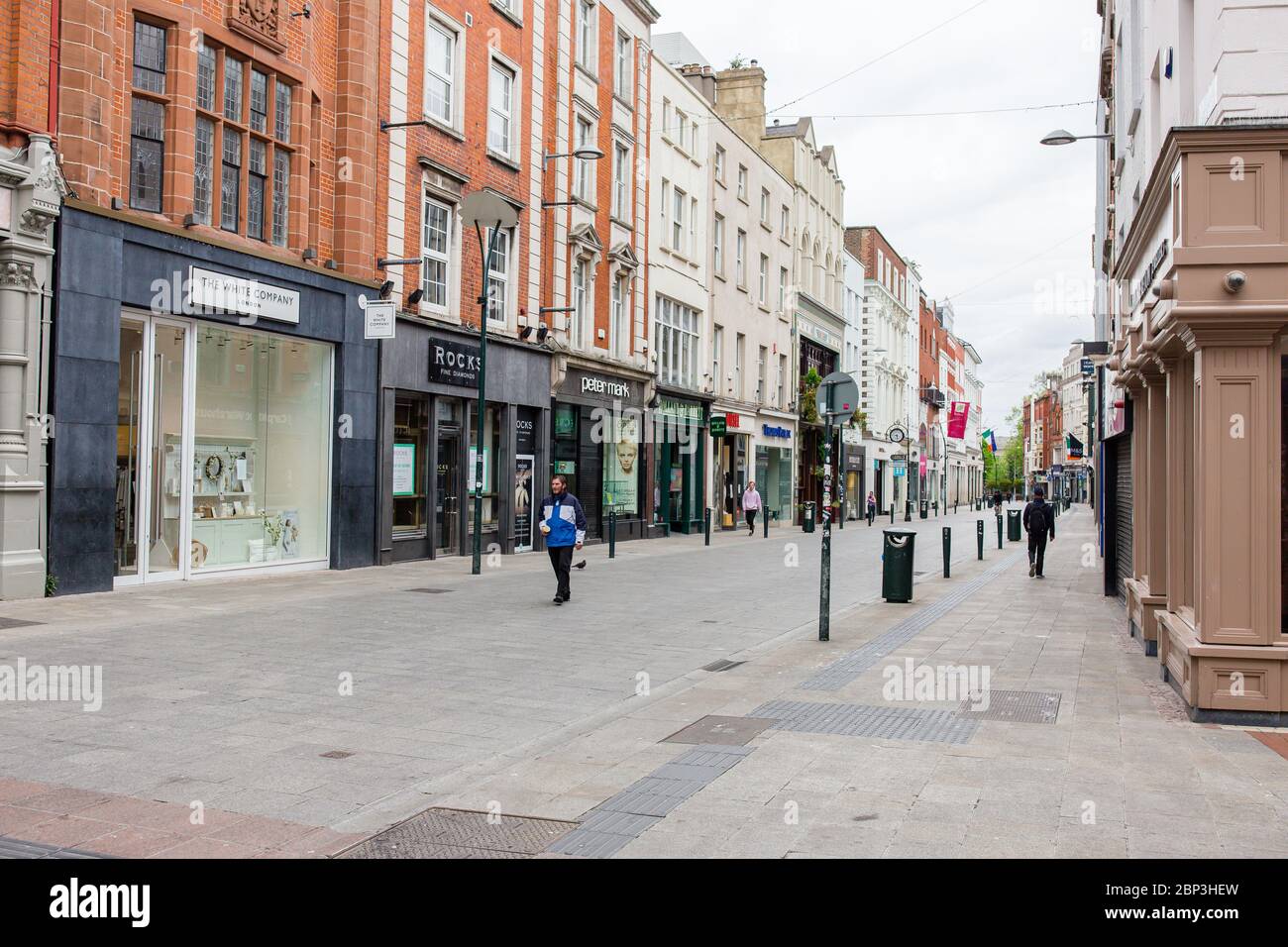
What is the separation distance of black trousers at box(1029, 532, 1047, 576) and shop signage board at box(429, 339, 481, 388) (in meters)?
11.7

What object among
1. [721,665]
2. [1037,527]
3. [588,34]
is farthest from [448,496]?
[588,34]

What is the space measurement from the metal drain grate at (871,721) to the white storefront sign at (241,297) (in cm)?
1120

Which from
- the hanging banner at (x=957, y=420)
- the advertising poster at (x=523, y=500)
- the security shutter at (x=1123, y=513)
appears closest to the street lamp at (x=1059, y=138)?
the security shutter at (x=1123, y=513)

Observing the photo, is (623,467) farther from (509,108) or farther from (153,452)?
(153,452)

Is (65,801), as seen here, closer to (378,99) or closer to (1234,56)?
(1234,56)

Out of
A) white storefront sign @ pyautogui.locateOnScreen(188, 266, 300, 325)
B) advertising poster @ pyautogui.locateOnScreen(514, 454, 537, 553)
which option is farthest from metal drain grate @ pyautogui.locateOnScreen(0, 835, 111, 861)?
advertising poster @ pyautogui.locateOnScreen(514, 454, 537, 553)

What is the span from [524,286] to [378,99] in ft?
20.1

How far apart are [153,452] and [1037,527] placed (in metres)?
15.8

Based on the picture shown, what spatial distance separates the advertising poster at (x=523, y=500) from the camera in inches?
983

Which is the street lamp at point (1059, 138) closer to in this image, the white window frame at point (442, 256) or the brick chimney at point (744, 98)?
the white window frame at point (442, 256)

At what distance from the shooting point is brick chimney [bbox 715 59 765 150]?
144 feet

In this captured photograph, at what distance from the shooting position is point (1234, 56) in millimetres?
7859
